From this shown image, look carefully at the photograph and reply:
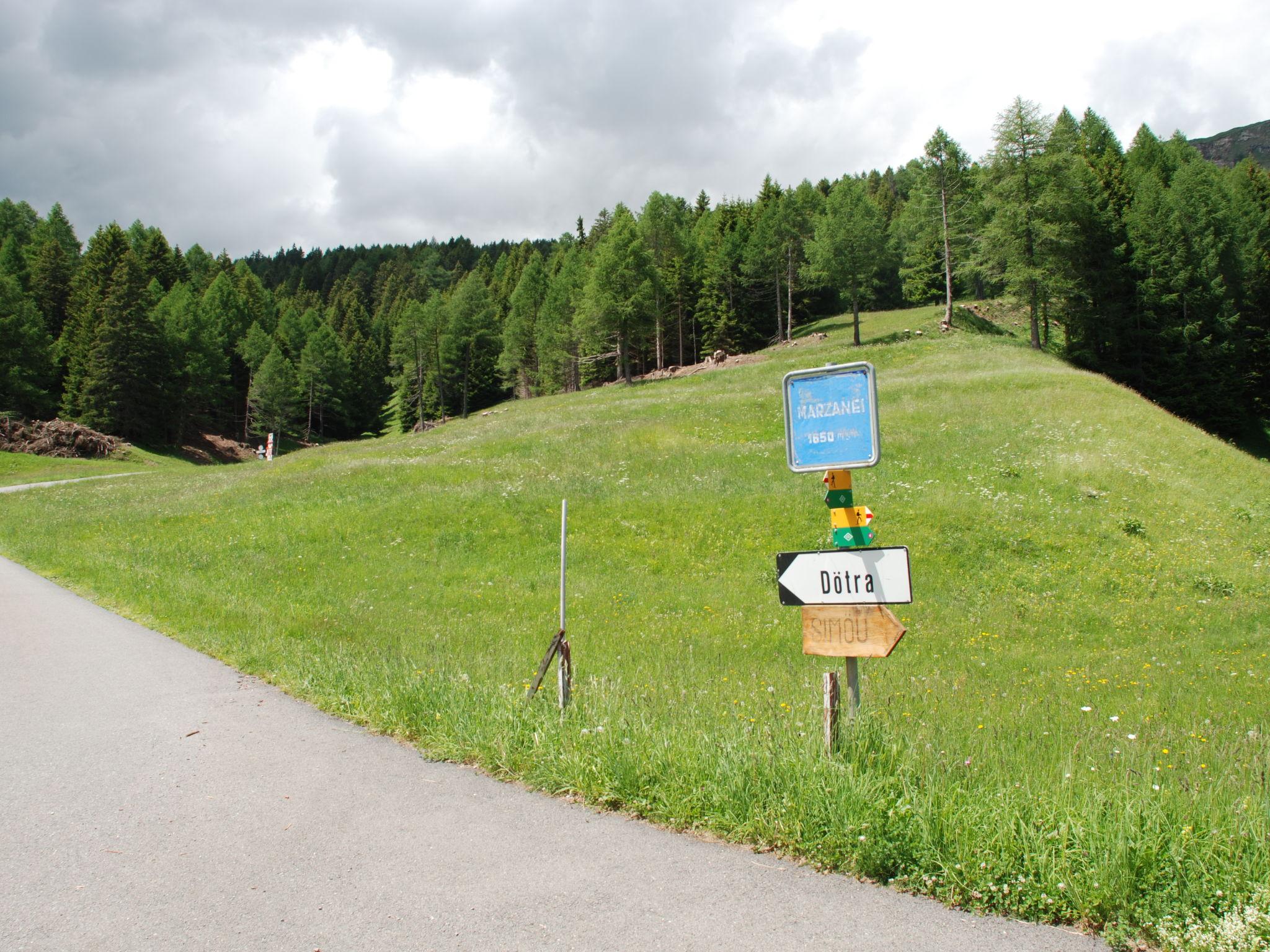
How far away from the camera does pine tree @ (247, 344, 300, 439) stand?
259 ft

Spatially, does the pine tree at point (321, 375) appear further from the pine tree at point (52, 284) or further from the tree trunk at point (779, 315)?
the tree trunk at point (779, 315)

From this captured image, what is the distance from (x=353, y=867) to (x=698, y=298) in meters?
79.4

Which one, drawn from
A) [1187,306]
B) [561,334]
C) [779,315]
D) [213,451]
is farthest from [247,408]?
[1187,306]

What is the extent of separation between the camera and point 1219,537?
17.3 metres

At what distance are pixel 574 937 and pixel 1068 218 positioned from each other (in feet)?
179

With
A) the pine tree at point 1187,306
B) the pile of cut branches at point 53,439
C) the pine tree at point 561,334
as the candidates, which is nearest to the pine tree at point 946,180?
the pine tree at point 1187,306

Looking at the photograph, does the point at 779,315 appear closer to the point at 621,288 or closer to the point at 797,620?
the point at 621,288

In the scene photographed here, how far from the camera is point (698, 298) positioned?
8044 cm

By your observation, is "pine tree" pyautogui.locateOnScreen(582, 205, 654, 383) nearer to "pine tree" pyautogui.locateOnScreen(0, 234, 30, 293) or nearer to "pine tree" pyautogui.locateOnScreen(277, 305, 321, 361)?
"pine tree" pyautogui.locateOnScreen(277, 305, 321, 361)

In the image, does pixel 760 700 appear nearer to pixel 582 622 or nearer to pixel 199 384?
pixel 582 622

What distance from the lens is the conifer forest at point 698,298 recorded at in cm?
5103

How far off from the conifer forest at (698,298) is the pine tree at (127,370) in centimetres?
17

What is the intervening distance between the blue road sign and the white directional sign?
1.92 feet

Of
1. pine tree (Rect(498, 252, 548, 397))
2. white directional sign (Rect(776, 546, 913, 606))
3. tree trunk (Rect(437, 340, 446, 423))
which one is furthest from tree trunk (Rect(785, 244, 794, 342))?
white directional sign (Rect(776, 546, 913, 606))
